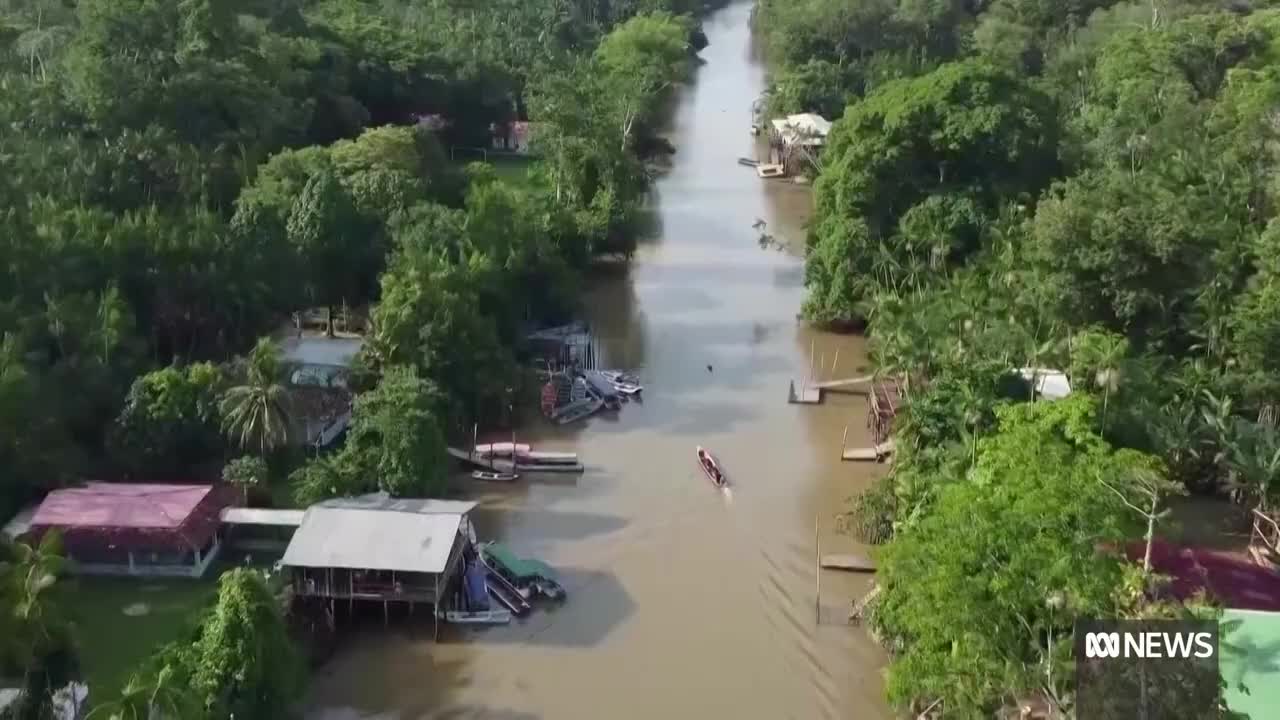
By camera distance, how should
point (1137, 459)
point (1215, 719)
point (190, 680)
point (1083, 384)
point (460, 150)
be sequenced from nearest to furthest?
point (1215, 719) → point (190, 680) → point (1137, 459) → point (1083, 384) → point (460, 150)

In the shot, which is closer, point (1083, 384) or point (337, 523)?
point (337, 523)

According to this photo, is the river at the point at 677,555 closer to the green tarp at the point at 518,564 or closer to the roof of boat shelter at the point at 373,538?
the green tarp at the point at 518,564

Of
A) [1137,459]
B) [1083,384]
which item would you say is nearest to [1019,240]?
[1083,384]

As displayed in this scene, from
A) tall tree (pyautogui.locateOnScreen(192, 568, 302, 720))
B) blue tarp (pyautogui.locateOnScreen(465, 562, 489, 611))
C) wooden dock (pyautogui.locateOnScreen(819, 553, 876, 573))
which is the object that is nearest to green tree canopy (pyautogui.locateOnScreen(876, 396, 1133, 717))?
wooden dock (pyautogui.locateOnScreen(819, 553, 876, 573))

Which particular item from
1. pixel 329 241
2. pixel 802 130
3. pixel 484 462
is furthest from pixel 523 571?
pixel 802 130

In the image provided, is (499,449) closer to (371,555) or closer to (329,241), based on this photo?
(371,555)

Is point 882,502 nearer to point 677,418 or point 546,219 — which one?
point 677,418

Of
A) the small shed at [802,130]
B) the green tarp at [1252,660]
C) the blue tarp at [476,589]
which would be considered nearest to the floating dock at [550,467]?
the blue tarp at [476,589]
